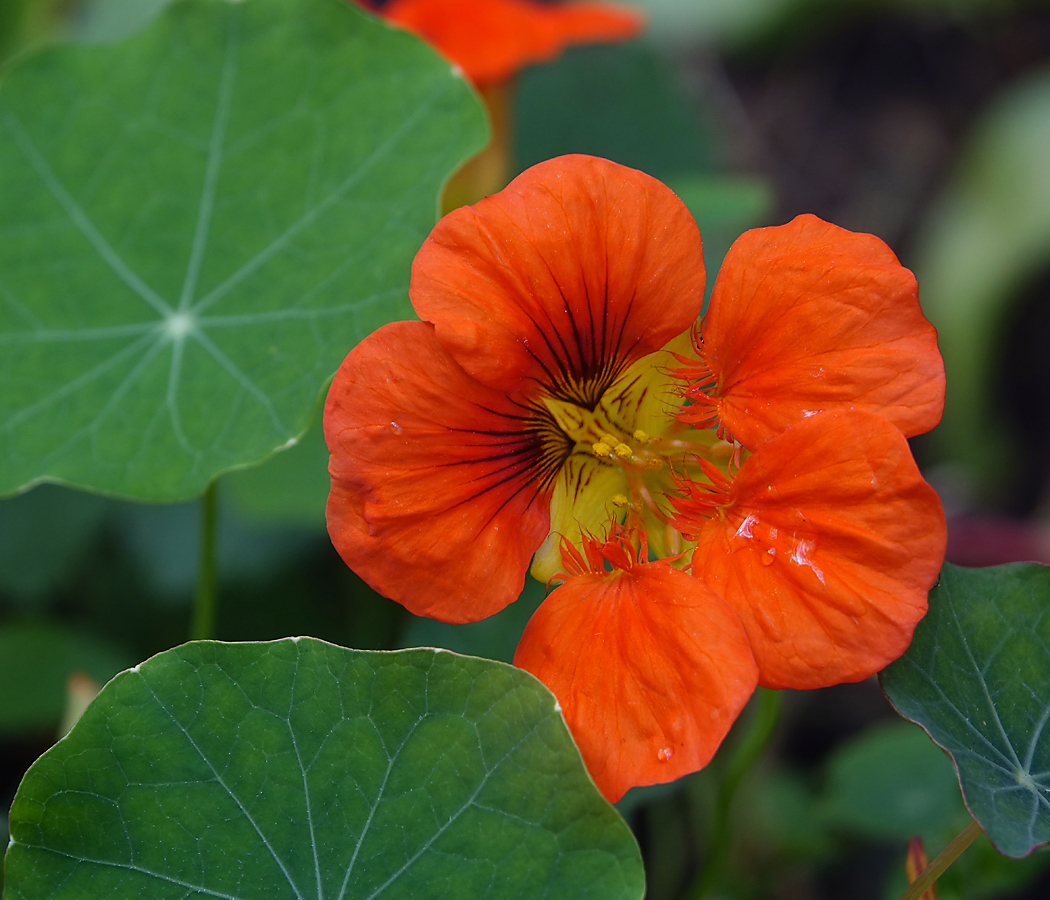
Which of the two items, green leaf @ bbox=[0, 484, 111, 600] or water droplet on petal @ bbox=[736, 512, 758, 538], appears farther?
green leaf @ bbox=[0, 484, 111, 600]

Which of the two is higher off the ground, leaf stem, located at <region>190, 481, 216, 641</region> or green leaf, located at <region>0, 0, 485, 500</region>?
green leaf, located at <region>0, 0, 485, 500</region>

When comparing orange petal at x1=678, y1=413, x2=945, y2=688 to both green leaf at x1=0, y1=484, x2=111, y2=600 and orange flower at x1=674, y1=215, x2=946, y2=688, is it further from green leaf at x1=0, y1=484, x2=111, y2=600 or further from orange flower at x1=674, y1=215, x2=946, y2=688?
green leaf at x1=0, y1=484, x2=111, y2=600

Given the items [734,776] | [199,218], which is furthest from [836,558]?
[199,218]

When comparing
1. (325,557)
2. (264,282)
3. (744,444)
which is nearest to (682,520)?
(744,444)

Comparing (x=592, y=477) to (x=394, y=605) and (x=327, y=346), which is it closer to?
(x=327, y=346)

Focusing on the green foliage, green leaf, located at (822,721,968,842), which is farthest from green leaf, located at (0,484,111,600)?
the green foliage

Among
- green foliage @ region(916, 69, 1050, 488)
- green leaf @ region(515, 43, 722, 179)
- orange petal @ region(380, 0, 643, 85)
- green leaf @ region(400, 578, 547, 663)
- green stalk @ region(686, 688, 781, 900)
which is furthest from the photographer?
green foliage @ region(916, 69, 1050, 488)
